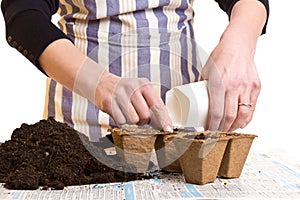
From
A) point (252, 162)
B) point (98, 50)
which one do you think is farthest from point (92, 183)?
point (98, 50)

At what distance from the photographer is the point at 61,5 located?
65.0 inches

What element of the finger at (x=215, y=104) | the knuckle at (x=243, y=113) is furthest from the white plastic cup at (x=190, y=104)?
the knuckle at (x=243, y=113)

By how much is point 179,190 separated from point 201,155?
2.9 inches

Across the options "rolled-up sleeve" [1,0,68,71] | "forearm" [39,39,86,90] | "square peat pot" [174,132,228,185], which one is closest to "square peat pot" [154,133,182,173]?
"square peat pot" [174,132,228,185]

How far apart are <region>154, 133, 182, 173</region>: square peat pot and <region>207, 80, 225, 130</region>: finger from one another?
100 millimetres

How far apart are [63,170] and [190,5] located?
71 cm

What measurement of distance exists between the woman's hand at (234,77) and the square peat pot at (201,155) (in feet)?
0.30

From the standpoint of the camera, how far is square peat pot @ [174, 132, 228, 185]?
112cm

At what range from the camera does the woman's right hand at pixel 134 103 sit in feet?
3.92

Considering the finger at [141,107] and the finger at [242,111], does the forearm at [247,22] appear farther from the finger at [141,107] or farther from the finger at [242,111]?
the finger at [141,107]

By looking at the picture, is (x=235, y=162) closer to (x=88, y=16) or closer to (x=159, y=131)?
(x=159, y=131)

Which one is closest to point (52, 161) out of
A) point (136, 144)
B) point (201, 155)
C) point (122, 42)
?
point (136, 144)

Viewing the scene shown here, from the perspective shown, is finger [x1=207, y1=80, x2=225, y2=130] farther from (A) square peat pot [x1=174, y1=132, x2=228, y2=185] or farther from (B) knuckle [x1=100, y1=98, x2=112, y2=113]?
(B) knuckle [x1=100, y1=98, x2=112, y2=113]

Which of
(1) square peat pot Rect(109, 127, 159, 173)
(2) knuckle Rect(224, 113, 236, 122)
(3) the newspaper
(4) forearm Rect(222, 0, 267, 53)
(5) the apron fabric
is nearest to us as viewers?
(3) the newspaper
